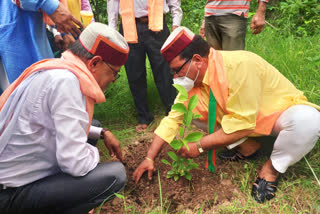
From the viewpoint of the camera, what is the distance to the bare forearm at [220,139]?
182 cm

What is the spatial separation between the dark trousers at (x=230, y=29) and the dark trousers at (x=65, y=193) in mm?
2015

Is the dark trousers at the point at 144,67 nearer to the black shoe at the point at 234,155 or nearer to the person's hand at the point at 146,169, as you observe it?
the black shoe at the point at 234,155

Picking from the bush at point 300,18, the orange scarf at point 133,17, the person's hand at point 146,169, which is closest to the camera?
the person's hand at point 146,169

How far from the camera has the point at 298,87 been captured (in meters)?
2.77

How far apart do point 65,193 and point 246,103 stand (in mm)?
1217

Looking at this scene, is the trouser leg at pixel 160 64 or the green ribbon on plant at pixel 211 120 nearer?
the green ribbon on plant at pixel 211 120

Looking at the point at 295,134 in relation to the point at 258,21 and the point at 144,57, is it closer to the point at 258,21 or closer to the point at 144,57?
the point at 258,21

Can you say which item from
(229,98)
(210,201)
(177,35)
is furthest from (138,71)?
(210,201)

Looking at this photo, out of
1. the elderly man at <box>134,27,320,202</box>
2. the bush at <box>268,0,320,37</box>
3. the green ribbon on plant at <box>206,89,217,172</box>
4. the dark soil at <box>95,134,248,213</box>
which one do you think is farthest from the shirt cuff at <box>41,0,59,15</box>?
the bush at <box>268,0,320,37</box>

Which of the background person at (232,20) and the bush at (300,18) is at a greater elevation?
the background person at (232,20)

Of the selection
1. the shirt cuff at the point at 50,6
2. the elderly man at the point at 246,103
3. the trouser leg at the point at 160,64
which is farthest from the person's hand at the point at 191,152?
the shirt cuff at the point at 50,6

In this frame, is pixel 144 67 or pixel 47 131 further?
pixel 144 67

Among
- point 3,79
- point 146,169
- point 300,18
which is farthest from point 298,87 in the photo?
point 300,18

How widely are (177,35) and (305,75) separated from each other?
1.89 m
